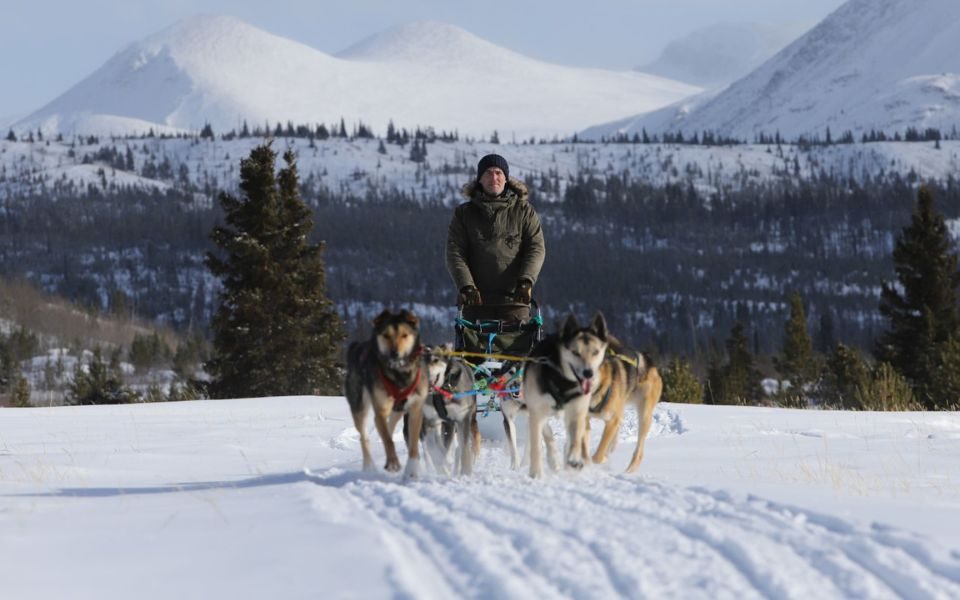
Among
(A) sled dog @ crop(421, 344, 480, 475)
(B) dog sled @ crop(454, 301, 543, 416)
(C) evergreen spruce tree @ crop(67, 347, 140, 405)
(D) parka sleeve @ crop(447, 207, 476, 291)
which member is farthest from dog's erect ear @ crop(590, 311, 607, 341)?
(C) evergreen spruce tree @ crop(67, 347, 140, 405)

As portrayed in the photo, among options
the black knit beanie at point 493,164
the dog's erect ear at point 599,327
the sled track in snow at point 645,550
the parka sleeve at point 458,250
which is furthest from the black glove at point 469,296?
the sled track in snow at point 645,550

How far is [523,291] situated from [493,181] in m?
1.01

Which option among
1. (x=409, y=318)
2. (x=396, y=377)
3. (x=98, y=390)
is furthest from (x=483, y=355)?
(x=98, y=390)

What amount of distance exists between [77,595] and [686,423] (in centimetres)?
1191

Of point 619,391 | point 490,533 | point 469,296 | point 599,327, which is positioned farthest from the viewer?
point 469,296

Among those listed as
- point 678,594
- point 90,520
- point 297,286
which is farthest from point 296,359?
point 678,594

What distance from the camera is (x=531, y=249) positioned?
991cm

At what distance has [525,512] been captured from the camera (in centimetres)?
628

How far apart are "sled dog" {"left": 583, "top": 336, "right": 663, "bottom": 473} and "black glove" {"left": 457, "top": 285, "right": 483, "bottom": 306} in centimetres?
142

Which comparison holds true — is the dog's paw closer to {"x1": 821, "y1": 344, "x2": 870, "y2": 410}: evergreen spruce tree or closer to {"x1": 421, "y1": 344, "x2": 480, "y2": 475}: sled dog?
{"x1": 421, "y1": 344, "x2": 480, "y2": 475}: sled dog

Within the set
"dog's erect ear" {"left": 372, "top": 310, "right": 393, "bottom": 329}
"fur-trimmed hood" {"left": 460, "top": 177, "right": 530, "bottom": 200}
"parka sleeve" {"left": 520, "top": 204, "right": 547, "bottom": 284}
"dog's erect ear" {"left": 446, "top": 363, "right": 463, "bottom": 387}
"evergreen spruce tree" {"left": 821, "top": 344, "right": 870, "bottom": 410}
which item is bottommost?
"evergreen spruce tree" {"left": 821, "top": 344, "right": 870, "bottom": 410}

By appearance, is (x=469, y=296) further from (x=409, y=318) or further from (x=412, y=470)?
(x=412, y=470)

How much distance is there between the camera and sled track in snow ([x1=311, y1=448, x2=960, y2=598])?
482 centimetres

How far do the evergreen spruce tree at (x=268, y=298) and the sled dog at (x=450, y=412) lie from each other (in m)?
24.5
